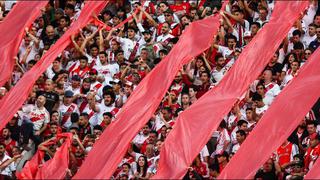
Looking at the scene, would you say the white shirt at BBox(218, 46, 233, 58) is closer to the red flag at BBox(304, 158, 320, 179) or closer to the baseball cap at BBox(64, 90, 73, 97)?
the baseball cap at BBox(64, 90, 73, 97)

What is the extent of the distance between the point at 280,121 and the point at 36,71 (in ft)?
15.4

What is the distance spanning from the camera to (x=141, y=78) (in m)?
23.7

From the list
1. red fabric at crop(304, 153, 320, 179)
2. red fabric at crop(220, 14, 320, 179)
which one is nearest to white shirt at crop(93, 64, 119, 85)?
red fabric at crop(220, 14, 320, 179)

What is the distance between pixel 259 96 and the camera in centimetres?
2244

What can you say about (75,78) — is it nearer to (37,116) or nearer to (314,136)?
(37,116)

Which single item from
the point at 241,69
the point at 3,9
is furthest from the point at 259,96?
the point at 3,9

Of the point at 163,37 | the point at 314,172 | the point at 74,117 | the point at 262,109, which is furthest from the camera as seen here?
the point at 163,37

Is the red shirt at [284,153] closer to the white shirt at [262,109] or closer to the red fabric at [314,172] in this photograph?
the red fabric at [314,172]

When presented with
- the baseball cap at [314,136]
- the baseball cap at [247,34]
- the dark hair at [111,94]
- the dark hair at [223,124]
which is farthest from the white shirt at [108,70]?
the baseball cap at [314,136]

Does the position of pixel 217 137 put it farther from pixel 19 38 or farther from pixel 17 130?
pixel 19 38

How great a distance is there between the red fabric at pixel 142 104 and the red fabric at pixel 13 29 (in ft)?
8.64

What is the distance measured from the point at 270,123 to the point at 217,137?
0.99m

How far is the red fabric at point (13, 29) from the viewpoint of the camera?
972 inches

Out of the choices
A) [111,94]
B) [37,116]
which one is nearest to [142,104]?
[111,94]
